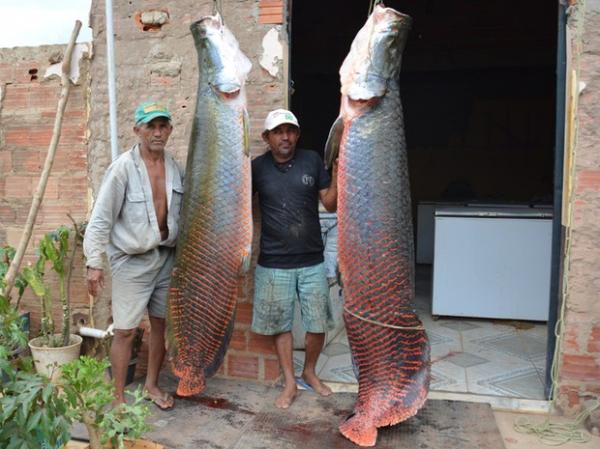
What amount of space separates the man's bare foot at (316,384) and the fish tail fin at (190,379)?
0.77 m

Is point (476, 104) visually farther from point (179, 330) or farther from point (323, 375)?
point (179, 330)

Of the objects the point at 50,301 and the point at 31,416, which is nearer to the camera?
the point at 31,416

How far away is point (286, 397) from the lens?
3490mm

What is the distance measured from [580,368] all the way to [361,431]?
1.44 metres

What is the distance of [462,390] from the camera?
149 inches

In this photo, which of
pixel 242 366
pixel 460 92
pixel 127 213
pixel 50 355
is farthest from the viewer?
pixel 460 92

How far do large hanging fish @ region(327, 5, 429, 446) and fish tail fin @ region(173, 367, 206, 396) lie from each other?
0.93 metres

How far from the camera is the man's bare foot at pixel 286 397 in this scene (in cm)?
346

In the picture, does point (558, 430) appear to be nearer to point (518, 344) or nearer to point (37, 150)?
point (518, 344)

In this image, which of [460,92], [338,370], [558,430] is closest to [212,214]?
[338,370]

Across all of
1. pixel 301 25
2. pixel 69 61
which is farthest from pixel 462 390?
pixel 301 25

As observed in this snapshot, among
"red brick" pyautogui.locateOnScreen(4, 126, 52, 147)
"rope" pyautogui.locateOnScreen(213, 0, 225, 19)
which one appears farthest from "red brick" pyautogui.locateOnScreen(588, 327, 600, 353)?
"red brick" pyautogui.locateOnScreen(4, 126, 52, 147)

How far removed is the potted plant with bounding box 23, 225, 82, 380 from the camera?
13.5 feet

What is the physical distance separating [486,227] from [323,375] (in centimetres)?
221
